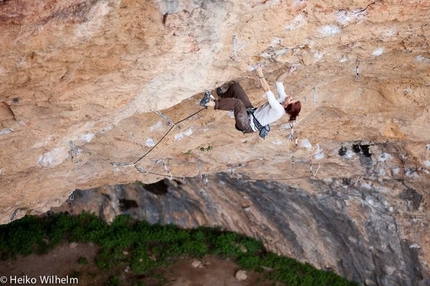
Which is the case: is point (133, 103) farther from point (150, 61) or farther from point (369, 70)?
point (369, 70)

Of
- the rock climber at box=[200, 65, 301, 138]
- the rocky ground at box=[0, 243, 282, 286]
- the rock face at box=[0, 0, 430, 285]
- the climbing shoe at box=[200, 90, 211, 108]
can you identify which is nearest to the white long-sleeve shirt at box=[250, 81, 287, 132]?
the rock climber at box=[200, 65, 301, 138]

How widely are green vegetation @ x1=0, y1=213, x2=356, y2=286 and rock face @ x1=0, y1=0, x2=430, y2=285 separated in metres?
1.90

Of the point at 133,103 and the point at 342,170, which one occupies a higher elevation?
the point at 133,103

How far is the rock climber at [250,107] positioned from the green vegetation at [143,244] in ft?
21.7

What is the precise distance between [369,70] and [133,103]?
2821 millimetres

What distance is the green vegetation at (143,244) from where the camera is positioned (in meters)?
11.6

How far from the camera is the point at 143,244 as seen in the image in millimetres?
11977

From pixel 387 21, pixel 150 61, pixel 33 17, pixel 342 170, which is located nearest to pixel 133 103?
pixel 150 61

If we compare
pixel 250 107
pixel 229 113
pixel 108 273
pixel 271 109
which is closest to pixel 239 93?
pixel 250 107

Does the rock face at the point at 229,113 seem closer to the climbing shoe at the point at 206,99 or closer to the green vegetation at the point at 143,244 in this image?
the climbing shoe at the point at 206,99

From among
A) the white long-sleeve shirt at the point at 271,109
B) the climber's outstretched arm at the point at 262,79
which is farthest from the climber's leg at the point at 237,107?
the climber's outstretched arm at the point at 262,79

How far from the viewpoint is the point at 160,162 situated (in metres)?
8.12

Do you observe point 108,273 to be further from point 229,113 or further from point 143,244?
point 229,113

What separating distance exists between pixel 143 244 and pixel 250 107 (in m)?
6.96
